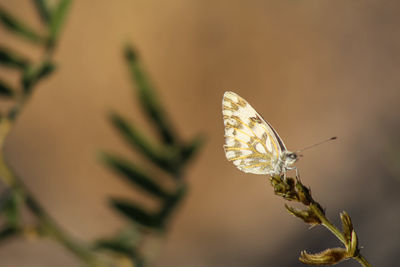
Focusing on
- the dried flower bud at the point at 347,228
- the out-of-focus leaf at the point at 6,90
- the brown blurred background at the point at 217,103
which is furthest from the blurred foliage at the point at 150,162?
the brown blurred background at the point at 217,103

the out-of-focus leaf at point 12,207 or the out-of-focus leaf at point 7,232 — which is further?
the out-of-focus leaf at point 7,232

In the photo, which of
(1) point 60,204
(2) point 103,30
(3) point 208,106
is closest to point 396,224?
(3) point 208,106

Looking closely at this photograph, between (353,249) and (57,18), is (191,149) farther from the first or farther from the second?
(353,249)

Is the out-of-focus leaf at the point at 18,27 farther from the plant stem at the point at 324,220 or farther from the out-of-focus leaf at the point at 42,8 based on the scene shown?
the plant stem at the point at 324,220

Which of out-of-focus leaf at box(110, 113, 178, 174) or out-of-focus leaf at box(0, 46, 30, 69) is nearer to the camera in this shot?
out-of-focus leaf at box(0, 46, 30, 69)

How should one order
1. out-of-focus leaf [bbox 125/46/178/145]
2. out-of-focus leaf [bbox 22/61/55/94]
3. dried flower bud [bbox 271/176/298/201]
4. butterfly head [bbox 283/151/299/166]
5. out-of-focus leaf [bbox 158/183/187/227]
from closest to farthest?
dried flower bud [bbox 271/176/298/201], butterfly head [bbox 283/151/299/166], out-of-focus leaf [bbox 22/61/55/94], out-of-focus leaf [bbox 125/46/178/145], out-of-focus leaf [bbox 158/183/187/227]

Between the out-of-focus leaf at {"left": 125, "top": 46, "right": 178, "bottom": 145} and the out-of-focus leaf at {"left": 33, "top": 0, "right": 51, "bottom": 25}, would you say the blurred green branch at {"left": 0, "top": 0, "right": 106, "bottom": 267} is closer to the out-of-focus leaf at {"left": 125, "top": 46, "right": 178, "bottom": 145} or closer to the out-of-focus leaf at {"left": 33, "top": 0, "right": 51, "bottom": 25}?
the out-of-focus leaf at {"left": 33, "top": 0, "right": 51, "bottom": 25}

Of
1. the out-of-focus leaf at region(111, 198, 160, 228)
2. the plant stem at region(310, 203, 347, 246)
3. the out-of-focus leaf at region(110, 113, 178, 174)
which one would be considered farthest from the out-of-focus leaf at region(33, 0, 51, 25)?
the plant stem at region(310, 203, 347, 246)
